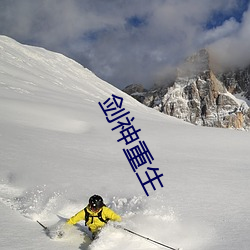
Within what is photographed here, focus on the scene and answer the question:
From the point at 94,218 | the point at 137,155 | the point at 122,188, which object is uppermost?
the point at 137,155

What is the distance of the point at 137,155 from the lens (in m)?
11.5

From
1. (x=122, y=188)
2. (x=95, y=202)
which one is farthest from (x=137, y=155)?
(x=95, y=202)

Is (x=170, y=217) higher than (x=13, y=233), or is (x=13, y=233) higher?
(x=13, y=233)

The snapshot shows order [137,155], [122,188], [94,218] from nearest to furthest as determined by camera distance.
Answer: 1. [94,218]
2. [122,188]
3. [137,155]

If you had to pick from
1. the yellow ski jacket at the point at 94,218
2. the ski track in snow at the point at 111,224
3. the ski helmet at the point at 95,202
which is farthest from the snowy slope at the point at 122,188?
the ski helmet at the point at 95,202

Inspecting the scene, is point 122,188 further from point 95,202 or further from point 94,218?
point 95,202

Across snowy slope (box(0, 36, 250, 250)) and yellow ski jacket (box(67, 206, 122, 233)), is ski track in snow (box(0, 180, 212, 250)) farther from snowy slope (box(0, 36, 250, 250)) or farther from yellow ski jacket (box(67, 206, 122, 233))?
yellow ski jacket (box(67, 206, 122, 233))

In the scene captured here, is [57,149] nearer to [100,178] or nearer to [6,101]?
[100,178]

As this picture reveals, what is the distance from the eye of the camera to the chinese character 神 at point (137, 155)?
10516 mm

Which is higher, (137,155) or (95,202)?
(137,155)

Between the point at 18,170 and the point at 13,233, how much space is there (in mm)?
3617

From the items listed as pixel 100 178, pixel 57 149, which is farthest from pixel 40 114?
pixel 100 178

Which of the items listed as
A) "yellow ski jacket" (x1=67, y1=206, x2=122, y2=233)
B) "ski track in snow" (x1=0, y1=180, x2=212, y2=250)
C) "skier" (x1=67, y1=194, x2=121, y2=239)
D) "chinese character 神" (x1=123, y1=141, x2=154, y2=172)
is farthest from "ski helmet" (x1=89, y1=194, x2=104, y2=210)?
"chinese character 神" (x1=123, y1=141, x2=154, y2=172)

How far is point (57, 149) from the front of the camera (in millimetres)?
11414
